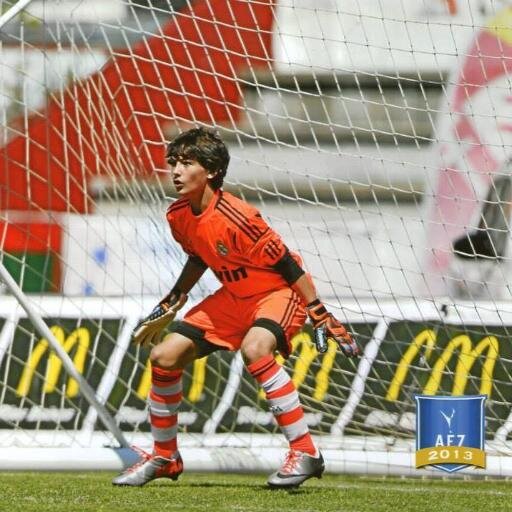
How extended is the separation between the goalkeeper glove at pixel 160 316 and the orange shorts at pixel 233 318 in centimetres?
9

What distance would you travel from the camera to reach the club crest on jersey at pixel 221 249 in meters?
4.87

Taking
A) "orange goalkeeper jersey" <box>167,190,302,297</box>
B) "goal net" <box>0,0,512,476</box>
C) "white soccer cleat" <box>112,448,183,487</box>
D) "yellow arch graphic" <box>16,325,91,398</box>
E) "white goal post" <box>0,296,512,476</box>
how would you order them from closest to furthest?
1. "orange goalkeeper jersey" <box>167,190,302,297</box>
2. "white soccer cleat" <box>112,448,183,487</box>
3. "white goal post" <box>0,296,512,476</box>
4. "goal net" <box>0,0,512,476</box>
5. "yellow arch graphic" <box>16,325,91,398</box>

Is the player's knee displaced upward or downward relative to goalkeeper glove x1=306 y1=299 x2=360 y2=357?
downward

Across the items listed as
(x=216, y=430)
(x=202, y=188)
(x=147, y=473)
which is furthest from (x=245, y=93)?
(x=147, y=473)

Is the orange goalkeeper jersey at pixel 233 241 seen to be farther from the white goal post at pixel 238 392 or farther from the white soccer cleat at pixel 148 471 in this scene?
the white goal post at pixel 238 392

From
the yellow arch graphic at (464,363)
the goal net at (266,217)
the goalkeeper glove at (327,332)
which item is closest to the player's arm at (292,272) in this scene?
the goalkeeper glove at (327,332)

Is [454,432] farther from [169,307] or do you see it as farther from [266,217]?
[266,217]

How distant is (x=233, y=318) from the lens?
16.3ft

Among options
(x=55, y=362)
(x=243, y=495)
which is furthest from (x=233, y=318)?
(x=55, y=362)

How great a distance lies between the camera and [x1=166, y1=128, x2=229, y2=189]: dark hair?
4.88 metres

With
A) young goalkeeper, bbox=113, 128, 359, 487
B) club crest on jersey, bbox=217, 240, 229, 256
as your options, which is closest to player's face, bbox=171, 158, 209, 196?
young goalkeeper, bbox=113, 128, 359, 487

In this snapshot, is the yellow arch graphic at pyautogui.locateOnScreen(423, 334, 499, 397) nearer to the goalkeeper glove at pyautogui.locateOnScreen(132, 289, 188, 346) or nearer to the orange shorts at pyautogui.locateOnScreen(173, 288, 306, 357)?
the orange shorts at pyautogui.locateOnScreen(173, 288, 306, 357)

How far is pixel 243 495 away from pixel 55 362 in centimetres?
228

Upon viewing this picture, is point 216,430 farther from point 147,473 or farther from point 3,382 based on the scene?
point 147,473
